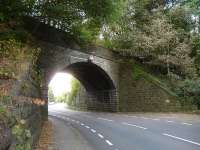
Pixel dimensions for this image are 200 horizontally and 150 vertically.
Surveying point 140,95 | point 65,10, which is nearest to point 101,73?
point 140,95

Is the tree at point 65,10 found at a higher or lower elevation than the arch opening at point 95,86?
higher

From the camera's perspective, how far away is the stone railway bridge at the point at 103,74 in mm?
26766

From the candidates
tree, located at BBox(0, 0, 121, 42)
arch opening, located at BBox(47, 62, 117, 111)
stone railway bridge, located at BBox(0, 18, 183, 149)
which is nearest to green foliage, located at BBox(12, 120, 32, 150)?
tree, located at BBox(0, 0, 121, 42)

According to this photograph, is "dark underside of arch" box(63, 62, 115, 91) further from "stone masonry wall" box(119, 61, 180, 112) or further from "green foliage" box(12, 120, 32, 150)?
"green foliage" box(12, 120, 32, 150)

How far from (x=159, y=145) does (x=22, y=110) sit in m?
5.90

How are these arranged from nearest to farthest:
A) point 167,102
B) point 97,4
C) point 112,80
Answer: point 97,4, point 167,102, point 112,80

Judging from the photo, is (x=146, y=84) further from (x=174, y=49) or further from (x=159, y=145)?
(x=159, y=145)

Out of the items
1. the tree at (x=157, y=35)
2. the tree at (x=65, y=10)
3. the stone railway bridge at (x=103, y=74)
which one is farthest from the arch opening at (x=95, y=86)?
the tree at (x=65, y=10)

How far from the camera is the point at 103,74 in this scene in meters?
35.8

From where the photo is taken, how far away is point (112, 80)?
1428 inches

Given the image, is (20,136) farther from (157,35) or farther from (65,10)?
(157,35)

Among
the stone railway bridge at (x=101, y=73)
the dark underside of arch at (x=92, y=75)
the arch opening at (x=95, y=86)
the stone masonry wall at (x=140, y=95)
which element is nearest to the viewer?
the stone railway bridge at (x=101, y=73)

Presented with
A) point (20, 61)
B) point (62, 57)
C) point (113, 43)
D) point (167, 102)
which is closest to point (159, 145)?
point (20, 61)

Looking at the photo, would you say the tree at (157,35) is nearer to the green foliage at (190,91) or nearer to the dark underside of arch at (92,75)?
the green foliage at (190,91)
